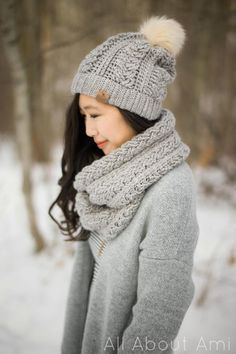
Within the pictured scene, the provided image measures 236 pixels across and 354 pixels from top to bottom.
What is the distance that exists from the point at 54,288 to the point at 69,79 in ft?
17.8

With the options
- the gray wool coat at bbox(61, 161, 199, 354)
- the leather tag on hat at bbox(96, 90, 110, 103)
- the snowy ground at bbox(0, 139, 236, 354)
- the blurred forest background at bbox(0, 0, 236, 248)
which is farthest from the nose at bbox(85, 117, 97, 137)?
the blurred forest background at bbox(0, 0, 236, 248)

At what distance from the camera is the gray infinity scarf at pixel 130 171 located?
1.26m

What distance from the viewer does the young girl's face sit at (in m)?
1.37

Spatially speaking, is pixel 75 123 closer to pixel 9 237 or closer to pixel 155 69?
pixel 155 69

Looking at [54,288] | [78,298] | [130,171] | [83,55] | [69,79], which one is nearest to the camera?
[130,171]

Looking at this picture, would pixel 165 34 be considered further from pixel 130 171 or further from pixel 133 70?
pixel 130 171

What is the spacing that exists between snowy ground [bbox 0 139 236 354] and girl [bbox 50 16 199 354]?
153cm

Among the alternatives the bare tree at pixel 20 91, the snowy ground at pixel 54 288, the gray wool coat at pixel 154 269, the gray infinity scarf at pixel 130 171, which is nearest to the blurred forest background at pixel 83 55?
the bare tree at pixel 20 91

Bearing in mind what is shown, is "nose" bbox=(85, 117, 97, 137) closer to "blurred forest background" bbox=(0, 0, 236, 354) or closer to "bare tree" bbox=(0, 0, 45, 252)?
"blurred forest background" bbox=(0, 0, 236, 354)

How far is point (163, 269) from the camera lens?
1.19 metres

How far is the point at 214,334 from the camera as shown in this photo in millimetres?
2791

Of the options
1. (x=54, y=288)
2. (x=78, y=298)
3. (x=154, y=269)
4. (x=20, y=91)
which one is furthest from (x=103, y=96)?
(x=54, y=288)

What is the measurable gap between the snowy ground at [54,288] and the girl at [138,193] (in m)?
1.53

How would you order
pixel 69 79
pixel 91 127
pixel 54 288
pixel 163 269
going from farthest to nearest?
pixel 69 79 → pixel 54 288 → pixel 91 127 → pixel 163 269
